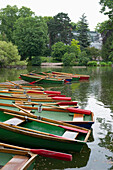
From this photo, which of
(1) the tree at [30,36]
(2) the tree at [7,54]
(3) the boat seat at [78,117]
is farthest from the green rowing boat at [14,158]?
(1) the tree at [30,36]

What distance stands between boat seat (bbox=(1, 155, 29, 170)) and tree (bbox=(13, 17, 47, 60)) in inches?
2131

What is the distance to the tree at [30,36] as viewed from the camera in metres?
57.4

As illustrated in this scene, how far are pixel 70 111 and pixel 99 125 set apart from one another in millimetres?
1506

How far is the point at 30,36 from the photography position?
190 feet

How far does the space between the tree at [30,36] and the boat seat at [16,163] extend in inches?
2131

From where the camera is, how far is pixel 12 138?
19.9ft

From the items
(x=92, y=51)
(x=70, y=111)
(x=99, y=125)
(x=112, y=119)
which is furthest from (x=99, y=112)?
(x=92, y=51)

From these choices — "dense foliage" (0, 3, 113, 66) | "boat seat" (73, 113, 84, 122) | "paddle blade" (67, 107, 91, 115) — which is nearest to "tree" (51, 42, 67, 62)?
"dense foliage" (0, 3, 113, 66)

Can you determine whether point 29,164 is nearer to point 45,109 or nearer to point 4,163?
point 4,163

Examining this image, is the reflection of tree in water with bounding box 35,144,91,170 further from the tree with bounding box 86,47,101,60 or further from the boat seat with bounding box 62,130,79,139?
the tree with bounding box 86,47,101,60

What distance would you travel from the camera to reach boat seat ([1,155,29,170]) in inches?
164

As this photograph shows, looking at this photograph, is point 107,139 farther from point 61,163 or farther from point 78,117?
point 61,163

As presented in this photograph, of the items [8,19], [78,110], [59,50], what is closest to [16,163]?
[78,110]

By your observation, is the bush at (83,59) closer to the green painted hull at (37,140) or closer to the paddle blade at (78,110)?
the paddle blade at (78,110)
